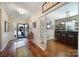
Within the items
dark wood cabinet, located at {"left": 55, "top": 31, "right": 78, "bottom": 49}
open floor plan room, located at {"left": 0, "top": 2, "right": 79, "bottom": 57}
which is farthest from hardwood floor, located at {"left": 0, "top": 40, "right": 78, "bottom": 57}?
dark wood cabinet, located at {"left": 55, "top": 31, "right": 78, "bottom": 49}

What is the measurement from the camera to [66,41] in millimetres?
2098

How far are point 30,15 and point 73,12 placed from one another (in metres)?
0.96

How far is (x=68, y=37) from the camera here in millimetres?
2061

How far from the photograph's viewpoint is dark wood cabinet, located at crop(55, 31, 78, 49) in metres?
1.91

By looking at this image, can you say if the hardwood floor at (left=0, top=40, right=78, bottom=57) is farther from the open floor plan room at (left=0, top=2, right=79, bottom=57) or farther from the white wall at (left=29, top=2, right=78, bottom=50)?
the white wall at (left=29, top=2, right=78, bottom=50)

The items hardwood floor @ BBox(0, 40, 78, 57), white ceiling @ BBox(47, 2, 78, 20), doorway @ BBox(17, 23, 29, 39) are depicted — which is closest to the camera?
white ceiling @ BBox(47, 2, 78, 20)

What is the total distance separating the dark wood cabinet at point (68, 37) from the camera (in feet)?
6.28

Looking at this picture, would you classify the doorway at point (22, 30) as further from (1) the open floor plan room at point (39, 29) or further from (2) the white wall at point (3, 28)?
(2) the white wall at point (3, 28)

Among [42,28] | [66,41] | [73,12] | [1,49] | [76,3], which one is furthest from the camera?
[42,28]

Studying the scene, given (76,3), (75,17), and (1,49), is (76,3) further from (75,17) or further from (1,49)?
(1,49)

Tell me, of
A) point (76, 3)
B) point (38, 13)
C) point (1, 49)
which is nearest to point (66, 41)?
point (76, 3)

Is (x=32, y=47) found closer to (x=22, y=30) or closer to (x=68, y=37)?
(x=22, y=30)

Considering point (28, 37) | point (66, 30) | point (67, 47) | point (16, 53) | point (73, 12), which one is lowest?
point (16, 53)

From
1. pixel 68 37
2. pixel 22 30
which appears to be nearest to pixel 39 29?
pixel 22 30
